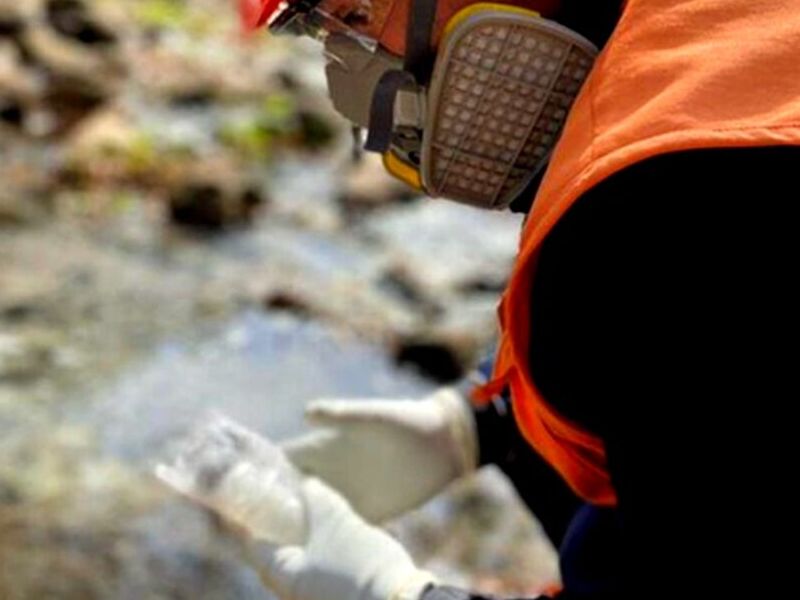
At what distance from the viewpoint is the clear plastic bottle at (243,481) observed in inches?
99.3

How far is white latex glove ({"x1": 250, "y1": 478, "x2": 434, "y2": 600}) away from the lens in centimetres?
230

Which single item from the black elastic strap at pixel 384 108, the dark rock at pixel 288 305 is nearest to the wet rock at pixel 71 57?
the dark rock at pixel 288 305

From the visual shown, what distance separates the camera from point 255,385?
5438 mm

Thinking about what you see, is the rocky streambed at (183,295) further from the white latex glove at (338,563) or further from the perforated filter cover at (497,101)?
the perforated filter cover at (497,101)

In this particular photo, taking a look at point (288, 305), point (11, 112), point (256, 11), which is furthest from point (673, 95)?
point (11, 112)

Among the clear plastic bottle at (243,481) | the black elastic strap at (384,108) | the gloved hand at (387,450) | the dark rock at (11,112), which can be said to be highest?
the black elastic strap at (384,108)

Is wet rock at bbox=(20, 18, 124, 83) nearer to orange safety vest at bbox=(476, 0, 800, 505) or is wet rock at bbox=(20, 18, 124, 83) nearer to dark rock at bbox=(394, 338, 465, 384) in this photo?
dark rock at bbox=(394, 338, 465, 384)

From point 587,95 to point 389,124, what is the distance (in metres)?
0.38

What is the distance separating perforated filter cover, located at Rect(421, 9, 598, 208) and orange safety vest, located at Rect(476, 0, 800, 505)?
13 centimetres

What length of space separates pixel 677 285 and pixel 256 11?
0.78 meters

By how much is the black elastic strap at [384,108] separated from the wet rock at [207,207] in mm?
4427

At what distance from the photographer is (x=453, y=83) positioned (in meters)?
2.00

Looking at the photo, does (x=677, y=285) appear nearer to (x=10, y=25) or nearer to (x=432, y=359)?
(x=432, y=359)

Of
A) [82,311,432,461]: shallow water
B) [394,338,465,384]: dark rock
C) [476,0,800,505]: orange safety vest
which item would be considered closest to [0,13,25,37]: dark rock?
[82,311,432,461]: shallow water
